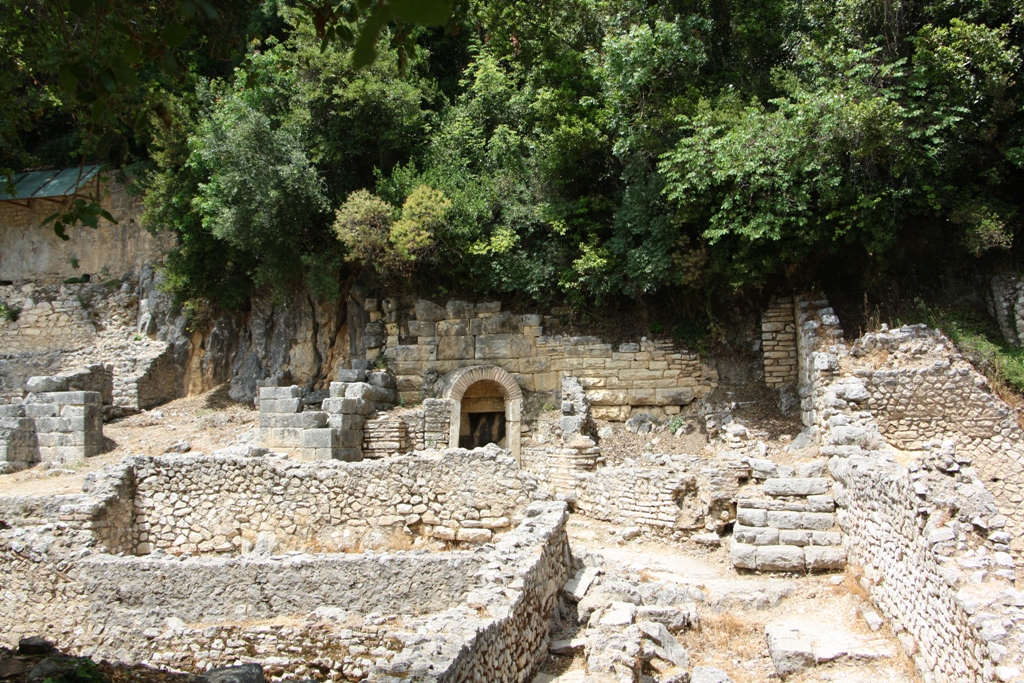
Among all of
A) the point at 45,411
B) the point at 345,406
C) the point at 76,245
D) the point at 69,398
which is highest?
the point at 76,245

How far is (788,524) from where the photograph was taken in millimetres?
10430

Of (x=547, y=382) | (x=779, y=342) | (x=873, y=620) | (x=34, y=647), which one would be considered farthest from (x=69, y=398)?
(x=873, y=620)

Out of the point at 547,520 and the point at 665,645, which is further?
the point at 547,520

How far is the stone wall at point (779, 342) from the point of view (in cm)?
1517

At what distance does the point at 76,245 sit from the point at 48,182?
2245mm

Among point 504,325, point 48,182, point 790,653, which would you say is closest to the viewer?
point 790,653

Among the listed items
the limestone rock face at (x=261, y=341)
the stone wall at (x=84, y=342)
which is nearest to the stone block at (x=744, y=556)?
the limestone rock face at (x=261, y=341)

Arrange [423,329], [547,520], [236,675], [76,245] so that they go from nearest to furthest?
[236,675] < [547,520] < [423,329] < [76,245]

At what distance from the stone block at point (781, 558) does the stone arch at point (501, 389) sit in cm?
623

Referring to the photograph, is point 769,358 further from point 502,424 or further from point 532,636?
point 532,636

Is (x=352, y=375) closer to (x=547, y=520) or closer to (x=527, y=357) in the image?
(x=527, y=357)

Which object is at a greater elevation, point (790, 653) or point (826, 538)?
point (826, 538)

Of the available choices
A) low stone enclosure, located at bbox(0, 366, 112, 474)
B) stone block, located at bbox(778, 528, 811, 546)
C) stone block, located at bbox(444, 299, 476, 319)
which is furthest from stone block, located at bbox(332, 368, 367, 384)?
stone block, located at bbox(778, 528, 811, 546)

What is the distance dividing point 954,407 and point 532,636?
751 centimetres
